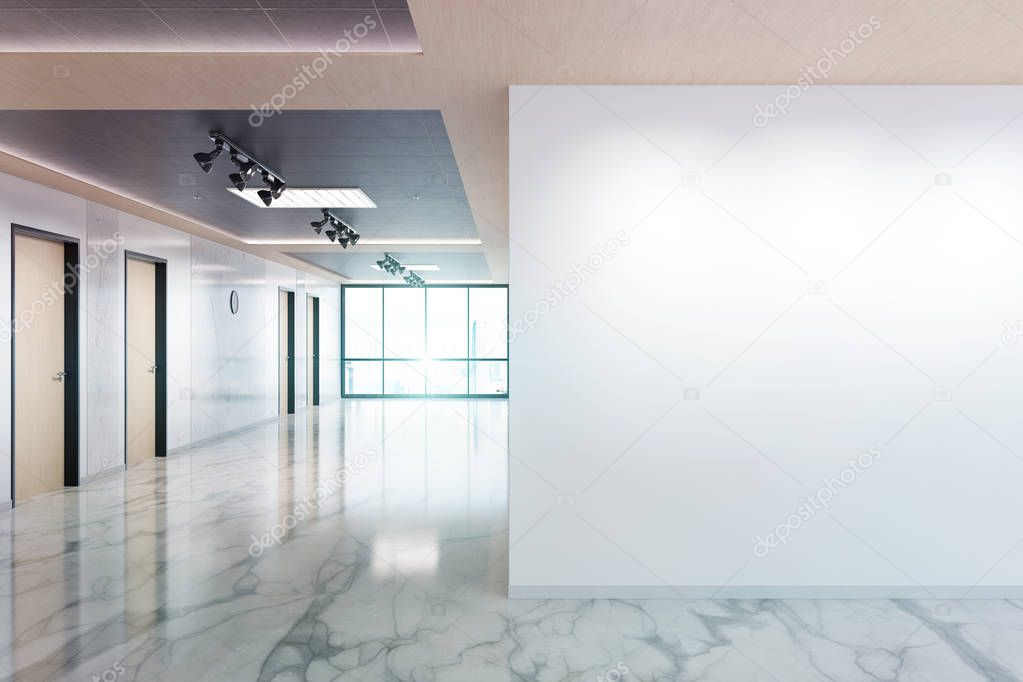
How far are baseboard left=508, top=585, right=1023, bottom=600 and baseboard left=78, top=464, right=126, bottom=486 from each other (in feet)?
16.0

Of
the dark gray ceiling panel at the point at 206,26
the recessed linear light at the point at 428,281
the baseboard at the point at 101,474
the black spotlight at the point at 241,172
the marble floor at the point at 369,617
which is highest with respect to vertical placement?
the dark gray ceiling panel at the point at 206,26

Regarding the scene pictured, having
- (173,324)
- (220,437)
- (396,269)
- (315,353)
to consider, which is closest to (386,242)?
(396,269)

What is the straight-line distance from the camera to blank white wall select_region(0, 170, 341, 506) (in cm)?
527

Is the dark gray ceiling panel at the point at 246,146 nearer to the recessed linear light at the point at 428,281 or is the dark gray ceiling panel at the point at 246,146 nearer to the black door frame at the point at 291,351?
the black door frame at the point at 291,351

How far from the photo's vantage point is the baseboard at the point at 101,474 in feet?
19.3

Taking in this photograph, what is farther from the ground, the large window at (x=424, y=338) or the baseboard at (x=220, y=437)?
the large window at (x=424, y=338)

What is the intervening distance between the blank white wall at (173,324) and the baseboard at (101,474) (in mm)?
35

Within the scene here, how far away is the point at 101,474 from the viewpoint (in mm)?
6121

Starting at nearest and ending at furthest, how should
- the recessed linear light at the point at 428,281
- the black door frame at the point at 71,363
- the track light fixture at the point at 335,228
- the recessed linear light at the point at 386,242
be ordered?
1. the black door frame at the point at 71,363
2. the track light fixture at the point at 335,228
3. the recessed linear light at the point at 386,242
4. the recessed linear light at the point at 428,281

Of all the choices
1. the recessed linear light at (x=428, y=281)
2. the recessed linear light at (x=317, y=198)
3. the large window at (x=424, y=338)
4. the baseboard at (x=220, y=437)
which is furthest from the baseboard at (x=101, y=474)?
the large window at (x=424, y=338)

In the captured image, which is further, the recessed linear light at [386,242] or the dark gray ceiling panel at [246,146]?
the recessed linear light at [386,242]

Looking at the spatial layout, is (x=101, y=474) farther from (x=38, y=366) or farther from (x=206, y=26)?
(x=206, y=26)

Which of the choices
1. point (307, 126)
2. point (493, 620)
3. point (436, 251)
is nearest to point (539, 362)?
point (493, 620)

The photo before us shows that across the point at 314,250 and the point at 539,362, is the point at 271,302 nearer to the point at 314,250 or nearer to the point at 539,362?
the point at 314,250
